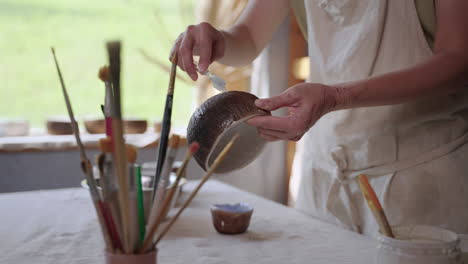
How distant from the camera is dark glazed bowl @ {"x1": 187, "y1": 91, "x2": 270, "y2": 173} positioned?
2.87 feet

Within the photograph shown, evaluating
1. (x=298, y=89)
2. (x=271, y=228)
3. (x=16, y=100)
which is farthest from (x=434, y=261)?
(x=16, y=100)

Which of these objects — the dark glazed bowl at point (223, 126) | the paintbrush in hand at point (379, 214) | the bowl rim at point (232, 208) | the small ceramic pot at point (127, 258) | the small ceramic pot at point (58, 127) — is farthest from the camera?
the small ceramic pot at point (58, 127)

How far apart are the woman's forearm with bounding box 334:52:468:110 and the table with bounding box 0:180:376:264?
0.30 m

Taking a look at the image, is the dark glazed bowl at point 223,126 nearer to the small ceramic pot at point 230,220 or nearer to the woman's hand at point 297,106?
the woman's hand at point 297,106

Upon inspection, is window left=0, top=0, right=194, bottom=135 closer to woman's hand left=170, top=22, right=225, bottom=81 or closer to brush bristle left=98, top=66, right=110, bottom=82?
woman's hand left=170, top=22, right=225, bottom=81

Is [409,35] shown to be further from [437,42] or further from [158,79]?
[158,79]

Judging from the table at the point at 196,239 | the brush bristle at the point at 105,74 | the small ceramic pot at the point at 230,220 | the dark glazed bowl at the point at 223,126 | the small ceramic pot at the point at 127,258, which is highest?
the brush bristle at the point at 105,74

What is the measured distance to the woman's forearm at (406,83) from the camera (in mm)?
976

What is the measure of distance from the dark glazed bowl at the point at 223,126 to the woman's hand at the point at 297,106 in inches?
1.0

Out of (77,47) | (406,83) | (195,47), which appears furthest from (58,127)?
(406,83)

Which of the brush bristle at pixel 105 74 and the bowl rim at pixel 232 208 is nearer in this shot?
the brush bristle at pixel 105 74

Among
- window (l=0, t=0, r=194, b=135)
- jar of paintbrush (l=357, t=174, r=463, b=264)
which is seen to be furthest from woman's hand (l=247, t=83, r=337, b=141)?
window (l=0, t=0, r=194, b=135)

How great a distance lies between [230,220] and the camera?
1.07 meters

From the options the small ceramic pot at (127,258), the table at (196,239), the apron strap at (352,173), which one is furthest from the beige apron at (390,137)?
the small ceramic pot at (127,258)
